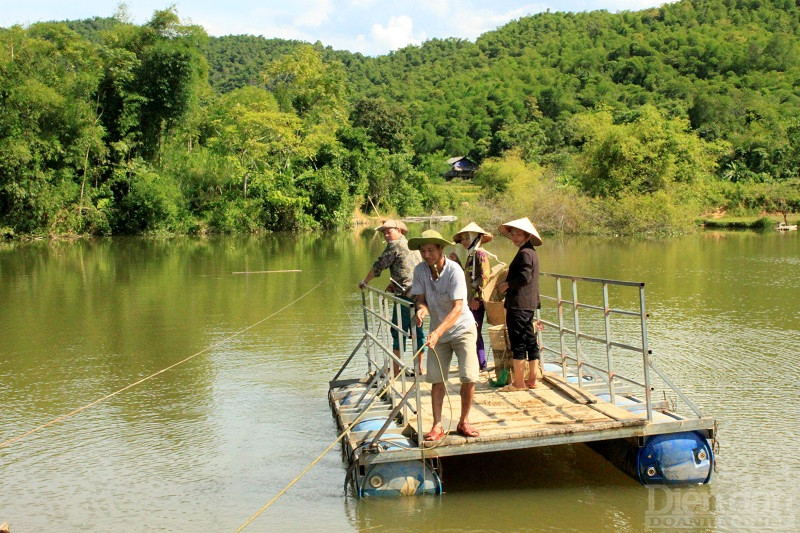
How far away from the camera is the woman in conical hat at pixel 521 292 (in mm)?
7102

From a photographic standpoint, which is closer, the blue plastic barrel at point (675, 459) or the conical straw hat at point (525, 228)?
the blue plastic barrel at point (675, 459)

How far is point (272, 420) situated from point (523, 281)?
10.4ft

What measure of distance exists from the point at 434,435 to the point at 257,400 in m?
3.86

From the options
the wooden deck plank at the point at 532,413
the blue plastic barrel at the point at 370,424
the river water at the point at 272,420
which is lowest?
the river water at the point at 272,420

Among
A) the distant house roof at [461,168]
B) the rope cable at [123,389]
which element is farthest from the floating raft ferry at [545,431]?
the distant house roof at [461,168]

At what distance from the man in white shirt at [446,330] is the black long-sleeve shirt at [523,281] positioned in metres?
1.01

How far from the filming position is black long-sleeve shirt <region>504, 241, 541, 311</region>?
23.2 ft

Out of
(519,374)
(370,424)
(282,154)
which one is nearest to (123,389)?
(370,424)

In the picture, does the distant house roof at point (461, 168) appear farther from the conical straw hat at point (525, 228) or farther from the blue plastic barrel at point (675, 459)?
the blue plastic barrel at point (675, 459)

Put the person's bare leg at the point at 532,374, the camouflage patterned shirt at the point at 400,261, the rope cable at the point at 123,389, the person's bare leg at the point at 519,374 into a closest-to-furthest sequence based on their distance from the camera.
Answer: the person's bare leg at the point at 519,374
the person's bare leg at the point at 532,374
the rope cable at the point at 123,389
the camouflage patterned shirt at the point at 400,261

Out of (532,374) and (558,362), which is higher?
(532,374)

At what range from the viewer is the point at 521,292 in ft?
23.5

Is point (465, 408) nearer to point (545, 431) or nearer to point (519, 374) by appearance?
point (545, 431)

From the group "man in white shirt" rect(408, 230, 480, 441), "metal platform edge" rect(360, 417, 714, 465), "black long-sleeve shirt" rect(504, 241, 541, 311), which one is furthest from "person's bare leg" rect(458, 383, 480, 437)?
"black long-sleeve shirt" rect(504, 241, 541, 311)
